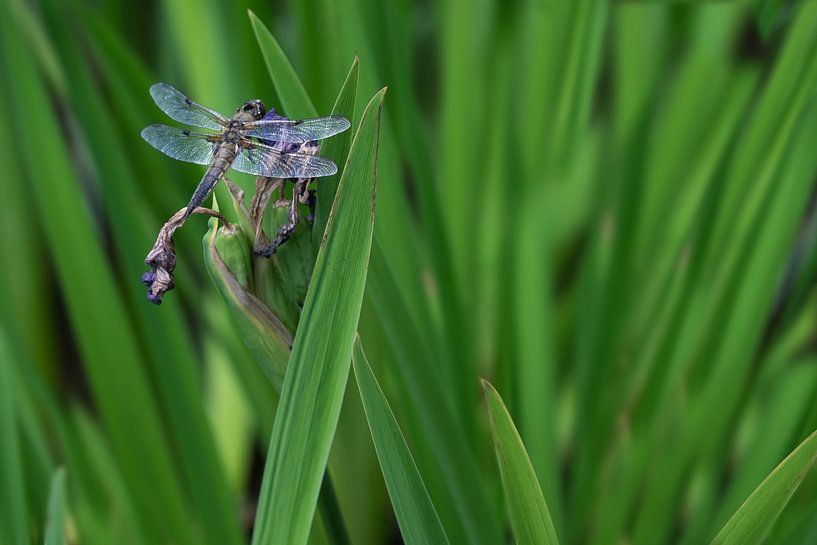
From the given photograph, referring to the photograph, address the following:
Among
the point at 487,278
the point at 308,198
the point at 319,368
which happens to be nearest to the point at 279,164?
the point at 308,198

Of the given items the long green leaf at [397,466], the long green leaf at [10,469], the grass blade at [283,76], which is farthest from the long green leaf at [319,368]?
the long green leaf at [10,469]

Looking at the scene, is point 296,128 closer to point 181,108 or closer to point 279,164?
point 279,164

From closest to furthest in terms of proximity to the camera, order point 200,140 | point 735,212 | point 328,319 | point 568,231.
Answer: point 328,319 < point 200,140 < point 735,212 < point 568,231

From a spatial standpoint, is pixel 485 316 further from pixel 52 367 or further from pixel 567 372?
pixel 52 367

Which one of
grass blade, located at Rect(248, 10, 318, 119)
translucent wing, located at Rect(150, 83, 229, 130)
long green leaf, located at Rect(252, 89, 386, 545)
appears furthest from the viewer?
translucent wing, located at Rect(150, 83, 229, 130)

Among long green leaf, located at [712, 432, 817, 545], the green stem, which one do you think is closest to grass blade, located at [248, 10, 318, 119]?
the green stem

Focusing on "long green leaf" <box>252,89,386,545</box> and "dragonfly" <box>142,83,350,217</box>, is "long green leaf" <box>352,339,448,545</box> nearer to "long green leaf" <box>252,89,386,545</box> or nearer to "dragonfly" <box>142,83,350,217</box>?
"long green leaf" <box>252,89,386,545</box>

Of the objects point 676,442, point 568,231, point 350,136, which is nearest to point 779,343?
point 676,442
